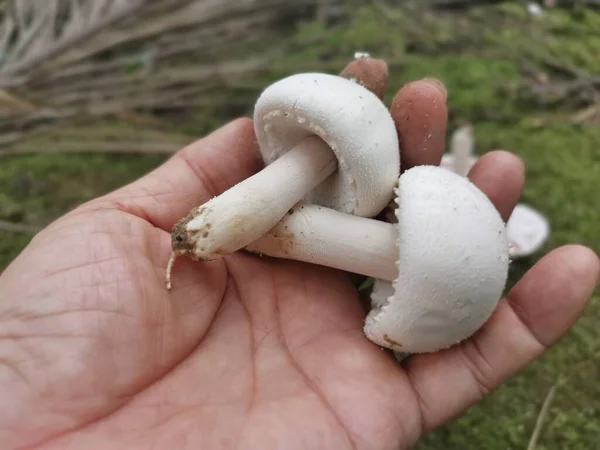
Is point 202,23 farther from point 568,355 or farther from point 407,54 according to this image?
point 568,355

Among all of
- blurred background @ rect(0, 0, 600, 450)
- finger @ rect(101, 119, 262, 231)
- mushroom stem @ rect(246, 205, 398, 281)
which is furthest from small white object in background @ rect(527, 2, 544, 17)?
mushroom stem @ rect(246, 205, 398, 281)

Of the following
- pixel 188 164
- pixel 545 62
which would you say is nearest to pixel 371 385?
pixel 188 164

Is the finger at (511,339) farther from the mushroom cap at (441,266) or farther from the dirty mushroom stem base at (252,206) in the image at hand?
the dirty mushroom stem base at (252,206)

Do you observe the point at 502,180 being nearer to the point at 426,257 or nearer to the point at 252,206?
the point at 426,257

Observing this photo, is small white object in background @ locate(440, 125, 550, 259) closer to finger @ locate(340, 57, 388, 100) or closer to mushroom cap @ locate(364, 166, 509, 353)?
finger @ locate(340, 57, 388, 100)

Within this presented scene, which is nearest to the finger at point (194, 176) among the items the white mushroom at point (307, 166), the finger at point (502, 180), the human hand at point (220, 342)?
the human hand at point (220, 342)

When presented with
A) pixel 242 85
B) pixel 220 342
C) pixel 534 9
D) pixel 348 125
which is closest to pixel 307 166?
pixel 348 125
